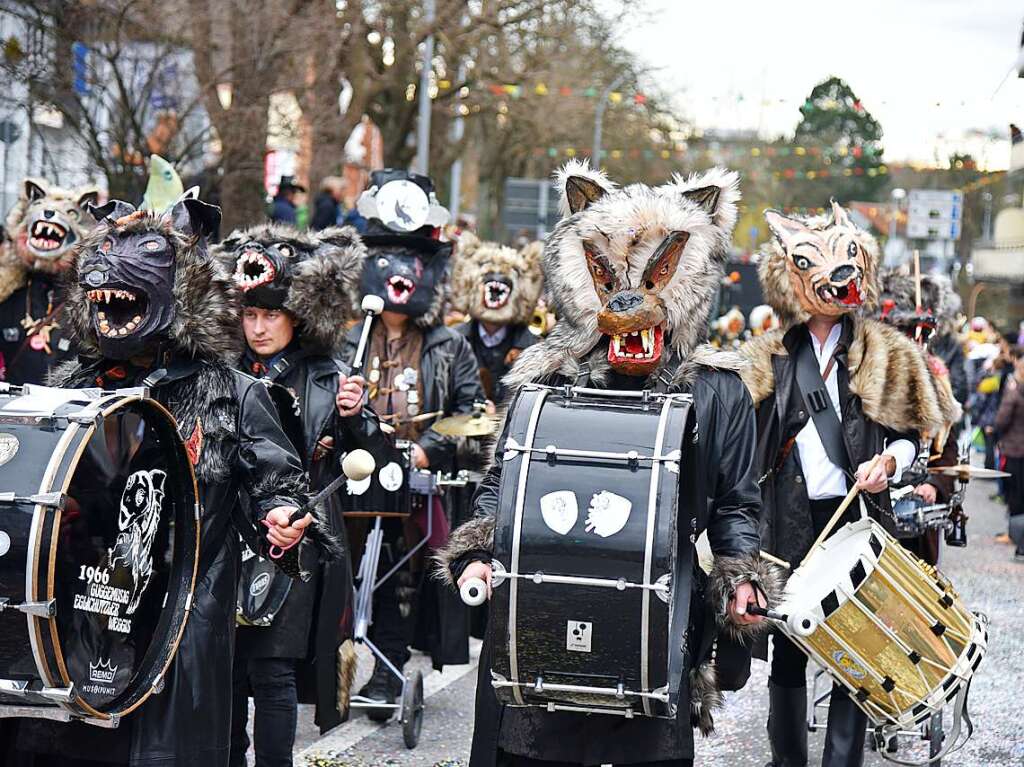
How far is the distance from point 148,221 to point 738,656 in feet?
6.85

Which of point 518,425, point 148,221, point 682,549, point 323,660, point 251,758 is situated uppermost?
point 148,221

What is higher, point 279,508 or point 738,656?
point 279,508

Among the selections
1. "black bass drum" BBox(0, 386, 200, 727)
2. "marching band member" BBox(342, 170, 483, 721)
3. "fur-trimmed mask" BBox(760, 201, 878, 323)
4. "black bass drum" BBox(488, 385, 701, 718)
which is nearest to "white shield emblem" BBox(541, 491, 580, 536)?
"black bass drum" BBox(488, 385, 701, 718)

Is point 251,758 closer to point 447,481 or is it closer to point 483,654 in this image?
point 447,481

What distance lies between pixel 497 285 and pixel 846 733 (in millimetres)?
4999

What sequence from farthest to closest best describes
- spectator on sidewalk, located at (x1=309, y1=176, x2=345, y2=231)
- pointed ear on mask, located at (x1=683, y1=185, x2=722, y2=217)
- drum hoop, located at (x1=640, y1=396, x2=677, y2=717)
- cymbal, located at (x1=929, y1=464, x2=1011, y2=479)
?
spectator on sidewalk, located at (x1=309, y1=176, x2=345, y2=231), cymbal, located at (x1=929, y1=464, x2=1011, y2=479), pointed ear on mask, located at (x1=683, y1=185, x2=722, y2=217), drum hoop, located at (x1=640, y1=396, x2=677, y2=717)

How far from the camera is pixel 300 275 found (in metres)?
6.16

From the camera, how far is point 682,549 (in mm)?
4188

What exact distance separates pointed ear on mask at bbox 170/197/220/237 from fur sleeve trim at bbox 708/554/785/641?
5.84 feet

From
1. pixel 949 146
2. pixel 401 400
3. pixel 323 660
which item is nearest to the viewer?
pixel 323 660

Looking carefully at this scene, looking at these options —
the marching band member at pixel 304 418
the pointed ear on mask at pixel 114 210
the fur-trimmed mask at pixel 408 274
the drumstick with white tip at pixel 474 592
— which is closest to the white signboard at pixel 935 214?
the fur-trimmed mask at pixel 408 274

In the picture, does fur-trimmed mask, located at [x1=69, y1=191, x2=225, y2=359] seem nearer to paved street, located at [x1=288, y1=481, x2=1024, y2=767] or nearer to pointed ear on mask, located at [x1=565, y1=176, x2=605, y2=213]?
pointed ear on mask, located at [x1=565, y1=176, x2=605, y2=213]

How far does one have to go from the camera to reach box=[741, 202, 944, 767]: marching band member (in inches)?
231

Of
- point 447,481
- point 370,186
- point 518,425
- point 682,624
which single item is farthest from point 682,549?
point 370,186
